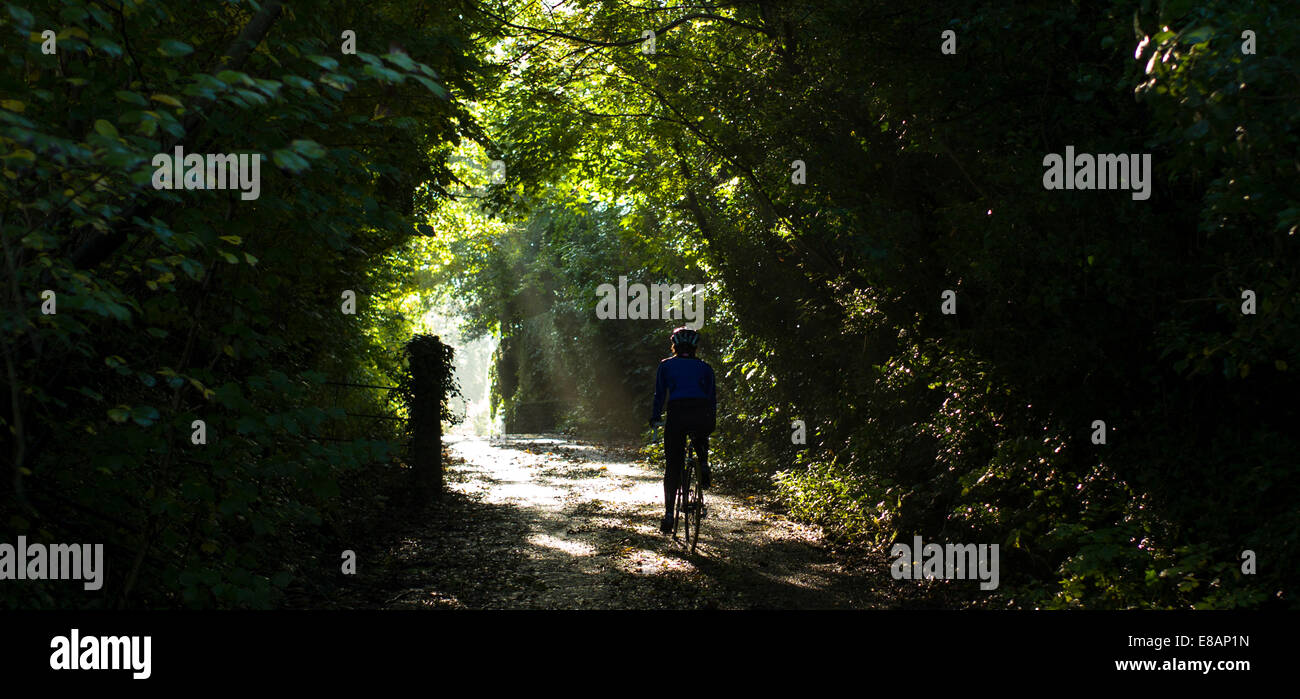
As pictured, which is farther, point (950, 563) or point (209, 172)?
point (950, 563)

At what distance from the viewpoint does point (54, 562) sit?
15.2 ft

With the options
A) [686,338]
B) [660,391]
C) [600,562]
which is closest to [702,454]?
[660,391]

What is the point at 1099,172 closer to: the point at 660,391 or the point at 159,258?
the point at 660,391

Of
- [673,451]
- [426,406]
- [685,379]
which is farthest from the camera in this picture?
[426,406]

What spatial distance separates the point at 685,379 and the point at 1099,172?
4754 mm

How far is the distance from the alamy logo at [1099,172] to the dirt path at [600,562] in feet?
11.9

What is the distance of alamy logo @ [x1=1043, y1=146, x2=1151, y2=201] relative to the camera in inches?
255

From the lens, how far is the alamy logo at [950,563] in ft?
25.0

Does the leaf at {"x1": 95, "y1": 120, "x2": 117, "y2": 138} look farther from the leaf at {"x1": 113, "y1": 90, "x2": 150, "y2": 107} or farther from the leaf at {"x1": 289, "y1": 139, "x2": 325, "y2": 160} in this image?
the leaf at {"x1": 289, "y1": 139, "x2": 325, "y2": 160}

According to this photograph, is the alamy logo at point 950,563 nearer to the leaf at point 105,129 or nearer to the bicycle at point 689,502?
the bicycle at point 689,502

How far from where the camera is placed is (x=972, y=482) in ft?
27.4
